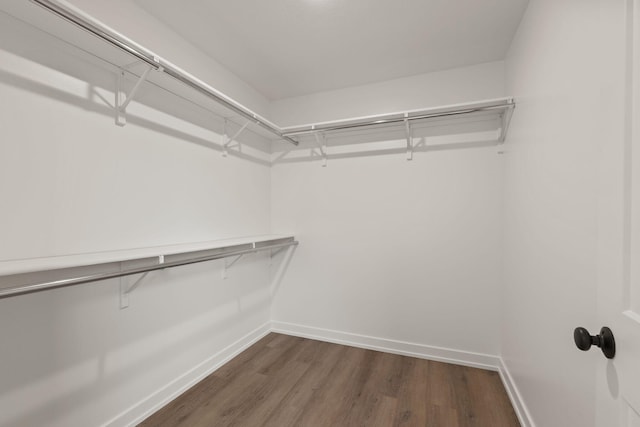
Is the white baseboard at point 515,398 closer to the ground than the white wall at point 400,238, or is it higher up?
closer to the ground

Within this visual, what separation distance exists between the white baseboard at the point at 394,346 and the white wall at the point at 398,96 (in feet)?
7.01

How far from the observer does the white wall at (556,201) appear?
0.92 metres

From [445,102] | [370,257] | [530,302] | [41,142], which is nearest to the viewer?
[41,142]

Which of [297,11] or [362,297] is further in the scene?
[362,297]

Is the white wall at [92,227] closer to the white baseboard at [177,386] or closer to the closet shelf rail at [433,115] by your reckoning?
the white baseboard at [177,386]

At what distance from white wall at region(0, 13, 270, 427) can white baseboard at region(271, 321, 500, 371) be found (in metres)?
0.86

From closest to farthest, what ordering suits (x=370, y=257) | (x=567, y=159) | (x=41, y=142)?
(x=567, y=159) < (x=41, y=142) < (x=370, y=257)

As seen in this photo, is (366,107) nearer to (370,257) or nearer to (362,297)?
(370,257)

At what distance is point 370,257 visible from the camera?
254 centimetres

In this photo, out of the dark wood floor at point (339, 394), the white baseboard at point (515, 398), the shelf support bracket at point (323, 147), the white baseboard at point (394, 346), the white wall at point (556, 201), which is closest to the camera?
the white wall at point (556, 201)

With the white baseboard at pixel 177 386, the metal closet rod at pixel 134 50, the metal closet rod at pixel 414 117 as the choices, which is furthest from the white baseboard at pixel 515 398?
the metal closet rod at pixel 134 50

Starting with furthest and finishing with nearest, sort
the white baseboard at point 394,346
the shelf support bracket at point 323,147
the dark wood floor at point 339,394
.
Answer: the shelf support bracket at point 323,147 < the white baseboard at point 394,346 < the dark wood floor at point 339,394

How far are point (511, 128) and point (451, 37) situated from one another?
0.79 metres

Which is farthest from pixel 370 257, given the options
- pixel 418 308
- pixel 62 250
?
pixel 62 250
